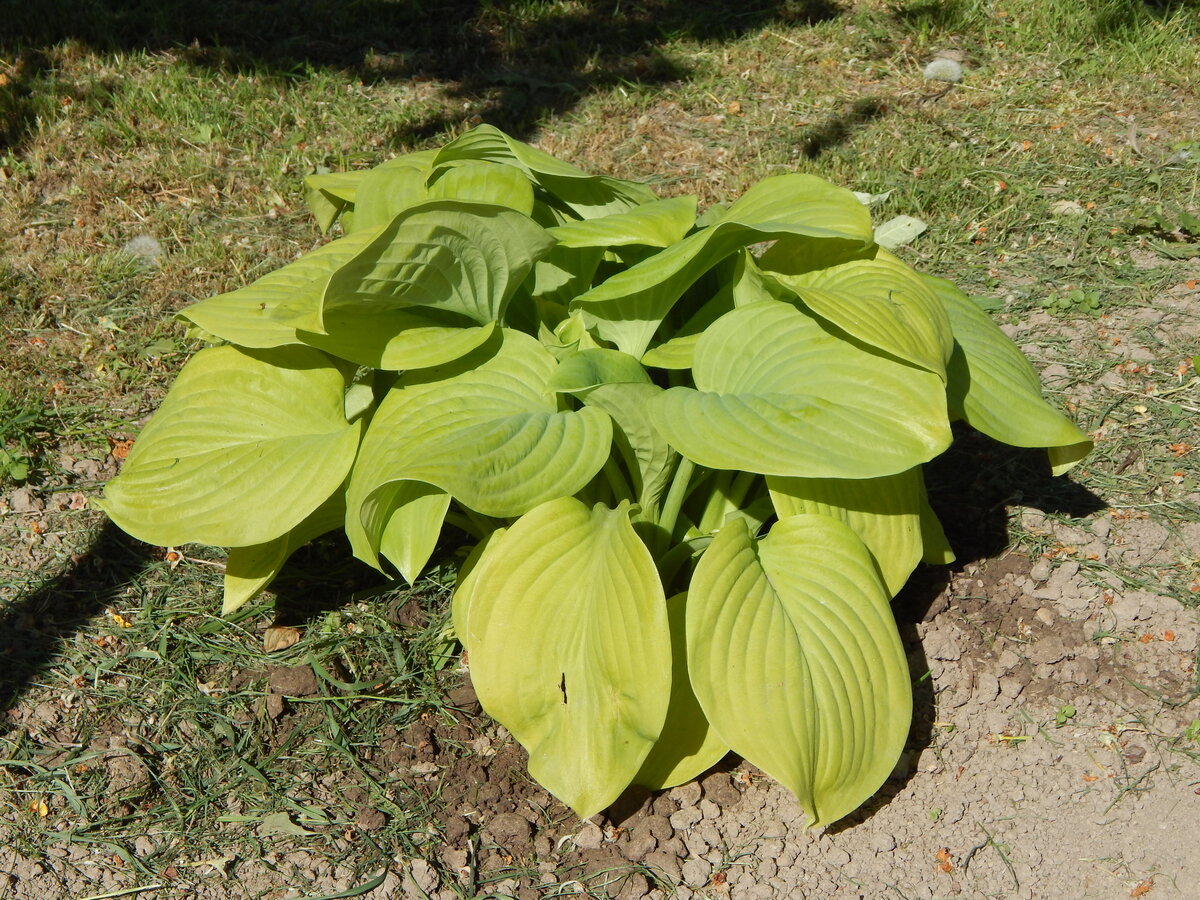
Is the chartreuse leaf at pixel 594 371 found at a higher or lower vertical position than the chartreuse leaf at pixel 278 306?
lower

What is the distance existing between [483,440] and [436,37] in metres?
3.70

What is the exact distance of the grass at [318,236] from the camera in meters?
2.39

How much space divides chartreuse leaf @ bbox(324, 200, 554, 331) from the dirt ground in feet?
2.94

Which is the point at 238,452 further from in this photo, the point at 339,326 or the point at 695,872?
the point at 695,872

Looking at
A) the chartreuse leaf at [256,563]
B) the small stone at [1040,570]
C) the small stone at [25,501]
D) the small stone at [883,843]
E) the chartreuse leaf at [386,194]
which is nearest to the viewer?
the small stone at [883,843]

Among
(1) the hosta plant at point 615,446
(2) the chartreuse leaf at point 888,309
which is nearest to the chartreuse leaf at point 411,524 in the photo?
(1) the hosta plant at point 615,446

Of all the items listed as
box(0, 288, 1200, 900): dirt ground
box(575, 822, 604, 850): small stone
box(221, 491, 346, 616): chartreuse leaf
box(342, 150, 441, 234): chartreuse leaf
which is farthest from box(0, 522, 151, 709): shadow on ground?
box(575, 822, 604, 850): small stone

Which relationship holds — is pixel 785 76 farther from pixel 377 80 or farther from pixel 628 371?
pixel 628 371

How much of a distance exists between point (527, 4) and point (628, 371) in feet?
12.1

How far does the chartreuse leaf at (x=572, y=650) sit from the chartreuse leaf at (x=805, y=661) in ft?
0.34

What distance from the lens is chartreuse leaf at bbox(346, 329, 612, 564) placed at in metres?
1.98

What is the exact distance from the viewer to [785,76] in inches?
193

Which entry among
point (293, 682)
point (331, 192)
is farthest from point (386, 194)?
point (293, 682)

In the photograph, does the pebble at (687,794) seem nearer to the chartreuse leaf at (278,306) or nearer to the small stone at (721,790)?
the small stone at (721,790)
